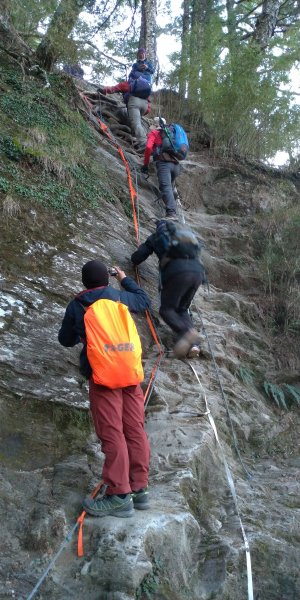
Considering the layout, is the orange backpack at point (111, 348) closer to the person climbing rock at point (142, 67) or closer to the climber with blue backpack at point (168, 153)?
the climber with blue backpack at point (168, 153)

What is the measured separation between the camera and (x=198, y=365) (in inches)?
250

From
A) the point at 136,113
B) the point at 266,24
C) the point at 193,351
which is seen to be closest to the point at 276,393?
the point at 193,351

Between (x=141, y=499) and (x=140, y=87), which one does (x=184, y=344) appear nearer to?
(x=141, y=499)

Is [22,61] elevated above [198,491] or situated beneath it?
elevated above

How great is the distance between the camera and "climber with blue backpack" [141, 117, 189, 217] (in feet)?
28.6

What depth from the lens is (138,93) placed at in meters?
11.5

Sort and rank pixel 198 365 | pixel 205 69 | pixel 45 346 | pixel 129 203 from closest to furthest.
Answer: pixel 45 346, pixel 198 365, pixel 129 203, pixel 205 69

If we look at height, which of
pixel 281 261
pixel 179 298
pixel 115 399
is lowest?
pixel 115 399

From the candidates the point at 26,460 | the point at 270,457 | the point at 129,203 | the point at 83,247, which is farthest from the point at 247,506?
the point at 129,203

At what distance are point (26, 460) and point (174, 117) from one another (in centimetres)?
1070

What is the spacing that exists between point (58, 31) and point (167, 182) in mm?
2919

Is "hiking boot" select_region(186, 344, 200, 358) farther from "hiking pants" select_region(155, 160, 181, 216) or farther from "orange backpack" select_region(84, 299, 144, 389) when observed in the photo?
"hiking pants" select_region(155, 160, 181, 216)

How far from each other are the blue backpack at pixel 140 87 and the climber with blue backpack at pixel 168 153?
2.90 meters

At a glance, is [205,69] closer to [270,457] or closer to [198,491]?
[270,457]
